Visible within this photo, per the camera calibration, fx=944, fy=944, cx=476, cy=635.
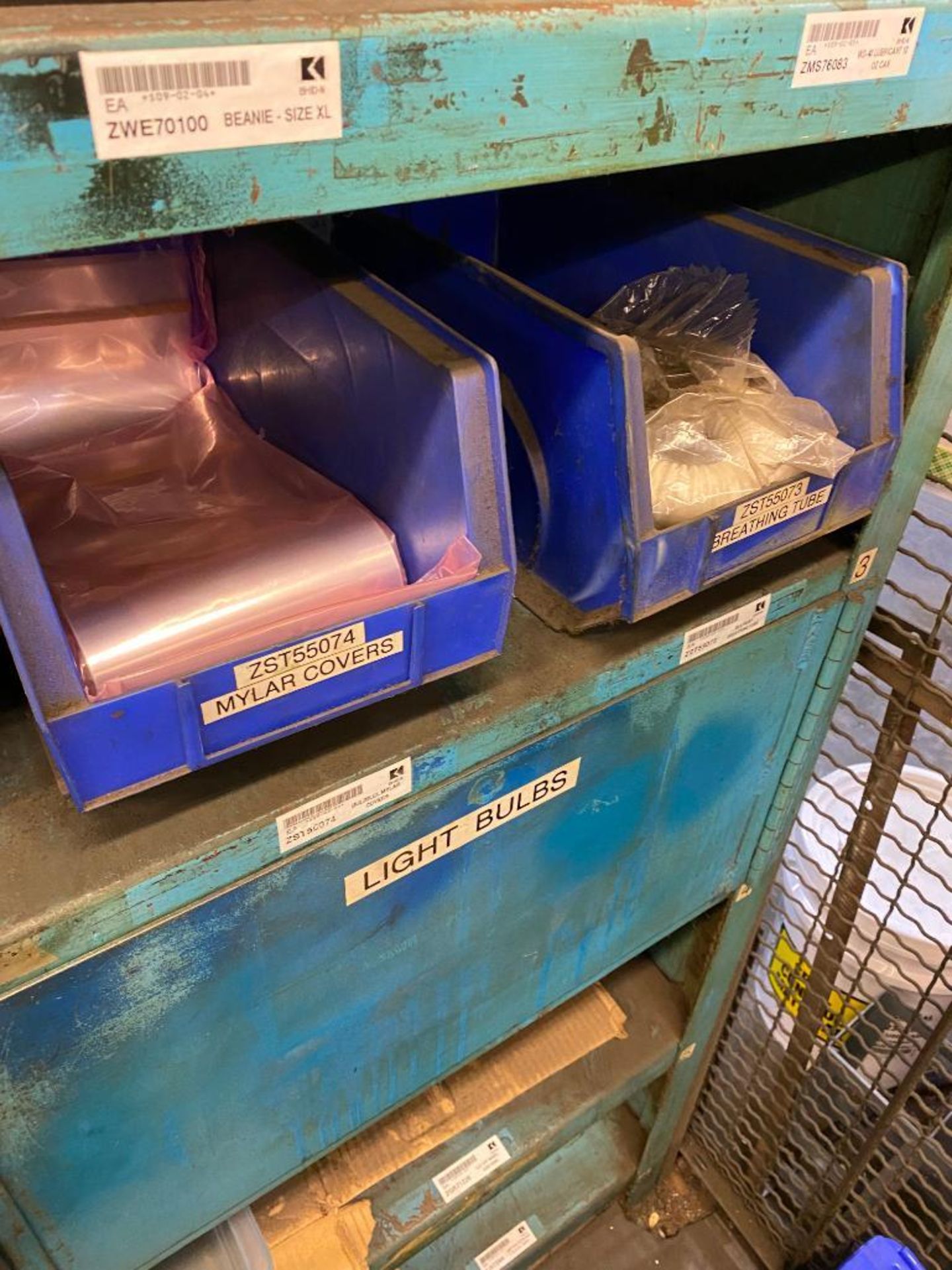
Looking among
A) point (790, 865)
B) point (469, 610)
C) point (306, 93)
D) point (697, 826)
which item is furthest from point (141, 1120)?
point (790, 865)

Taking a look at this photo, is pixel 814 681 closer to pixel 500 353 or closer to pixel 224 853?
pixel 500 353

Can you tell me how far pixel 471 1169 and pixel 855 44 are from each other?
1.18m

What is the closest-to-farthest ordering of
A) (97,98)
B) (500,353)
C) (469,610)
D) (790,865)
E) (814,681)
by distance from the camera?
(97,98)
(469,610)
(500,353)
(814,681)
(790,865)

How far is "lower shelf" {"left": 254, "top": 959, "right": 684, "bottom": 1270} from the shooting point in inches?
42.4

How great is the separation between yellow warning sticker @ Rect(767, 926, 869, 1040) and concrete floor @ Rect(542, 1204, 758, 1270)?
19.8 inches

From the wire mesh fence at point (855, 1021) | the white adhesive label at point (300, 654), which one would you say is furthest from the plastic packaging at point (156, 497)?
the wire mesh fence at point (855, 1021)

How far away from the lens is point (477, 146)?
0.42 metres

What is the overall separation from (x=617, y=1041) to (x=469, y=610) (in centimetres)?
91

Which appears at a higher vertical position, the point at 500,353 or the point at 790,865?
the point at 500,353

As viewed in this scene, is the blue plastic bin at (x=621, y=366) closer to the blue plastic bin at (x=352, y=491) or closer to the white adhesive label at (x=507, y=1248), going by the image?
the blue plastic bin at (x=352, y=491)

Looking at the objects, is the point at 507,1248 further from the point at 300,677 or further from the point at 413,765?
the point at 300,677

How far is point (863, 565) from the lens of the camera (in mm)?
852

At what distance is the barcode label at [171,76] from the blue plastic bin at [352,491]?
0.18 meters

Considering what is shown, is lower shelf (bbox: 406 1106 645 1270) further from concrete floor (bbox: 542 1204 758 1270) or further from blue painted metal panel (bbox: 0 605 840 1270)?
blue painted metal panel (bbox: 0 605 840 1270)
